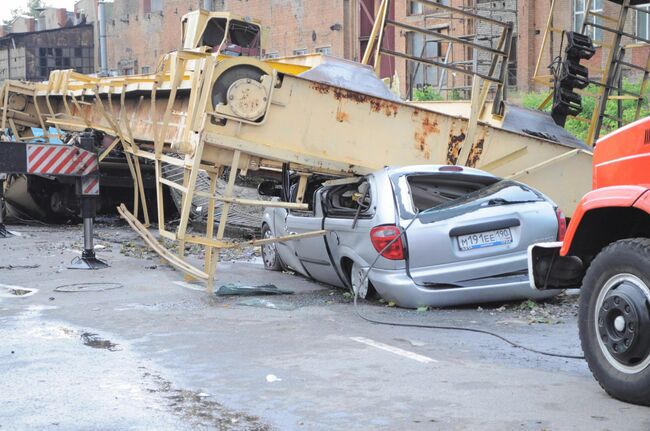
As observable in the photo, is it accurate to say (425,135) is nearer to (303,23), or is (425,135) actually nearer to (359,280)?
(359,280)

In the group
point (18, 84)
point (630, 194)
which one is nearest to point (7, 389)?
point (630, 194)

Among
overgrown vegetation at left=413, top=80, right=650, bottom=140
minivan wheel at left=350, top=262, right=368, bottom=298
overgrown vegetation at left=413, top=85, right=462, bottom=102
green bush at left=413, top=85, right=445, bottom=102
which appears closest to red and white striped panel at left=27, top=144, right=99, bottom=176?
minivan wheel at left=350, top=262, right=368, bottom=298

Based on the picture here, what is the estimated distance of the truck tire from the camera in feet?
18.4

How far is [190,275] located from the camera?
38.6ft

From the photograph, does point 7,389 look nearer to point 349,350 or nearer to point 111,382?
point 111,382

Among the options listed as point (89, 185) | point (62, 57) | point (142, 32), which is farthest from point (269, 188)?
point (62, 57)

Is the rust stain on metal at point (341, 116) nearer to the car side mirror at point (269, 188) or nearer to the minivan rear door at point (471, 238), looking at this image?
the minivan rear door at point (471, 238)

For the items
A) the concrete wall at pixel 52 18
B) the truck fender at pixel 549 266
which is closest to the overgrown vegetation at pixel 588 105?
the truck fender at pixel 549 266

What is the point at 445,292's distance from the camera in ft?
31.0

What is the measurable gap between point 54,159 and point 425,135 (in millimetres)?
4685

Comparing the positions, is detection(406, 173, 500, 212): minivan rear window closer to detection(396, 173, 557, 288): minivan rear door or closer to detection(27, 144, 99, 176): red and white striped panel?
detection(396, 173, 557, 288): minivan rear door

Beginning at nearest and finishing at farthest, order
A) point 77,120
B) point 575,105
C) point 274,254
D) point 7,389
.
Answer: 1. point 7,389
2. point 274,254
3. point 575,105
4. point 77,120

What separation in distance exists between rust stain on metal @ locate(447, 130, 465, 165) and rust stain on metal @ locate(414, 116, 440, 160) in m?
0.29

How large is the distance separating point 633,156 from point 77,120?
48.0ft
